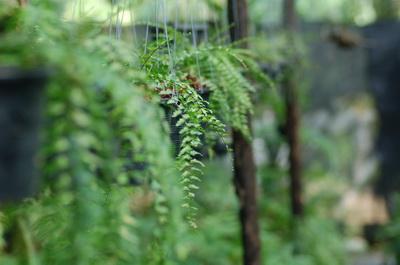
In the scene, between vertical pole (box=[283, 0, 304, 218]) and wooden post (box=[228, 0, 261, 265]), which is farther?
vertical pole (box=[283, 0, 304, 218])

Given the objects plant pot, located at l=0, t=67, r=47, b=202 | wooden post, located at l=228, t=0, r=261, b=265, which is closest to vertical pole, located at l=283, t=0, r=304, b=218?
wooden post, located at l=228, t=0, r=261, b=265

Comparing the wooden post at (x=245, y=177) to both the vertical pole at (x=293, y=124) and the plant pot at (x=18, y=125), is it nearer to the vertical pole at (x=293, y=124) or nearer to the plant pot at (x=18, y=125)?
the vertical pole at (x=293, y=124)

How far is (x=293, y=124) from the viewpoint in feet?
12.8

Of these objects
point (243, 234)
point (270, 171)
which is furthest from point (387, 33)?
point (243, 234)

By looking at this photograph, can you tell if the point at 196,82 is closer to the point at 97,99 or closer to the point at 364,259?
the point at 97,99

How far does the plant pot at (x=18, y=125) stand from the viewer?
797 mm

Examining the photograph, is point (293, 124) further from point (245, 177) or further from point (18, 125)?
point (18, 125)

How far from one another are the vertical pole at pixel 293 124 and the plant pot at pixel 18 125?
2921mm

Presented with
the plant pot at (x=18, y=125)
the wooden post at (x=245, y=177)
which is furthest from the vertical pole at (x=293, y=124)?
the plant pot at (x=18, y=125)

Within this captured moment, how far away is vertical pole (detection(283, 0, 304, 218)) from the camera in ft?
12.3

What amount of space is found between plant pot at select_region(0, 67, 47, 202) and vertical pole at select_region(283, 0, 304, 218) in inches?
115

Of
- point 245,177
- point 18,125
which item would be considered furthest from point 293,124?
point 18,125

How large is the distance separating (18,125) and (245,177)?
165cm

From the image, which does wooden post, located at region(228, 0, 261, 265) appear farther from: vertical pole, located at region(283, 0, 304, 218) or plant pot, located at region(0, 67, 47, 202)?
plant pot, located at region(0, 67, 47, 202)
